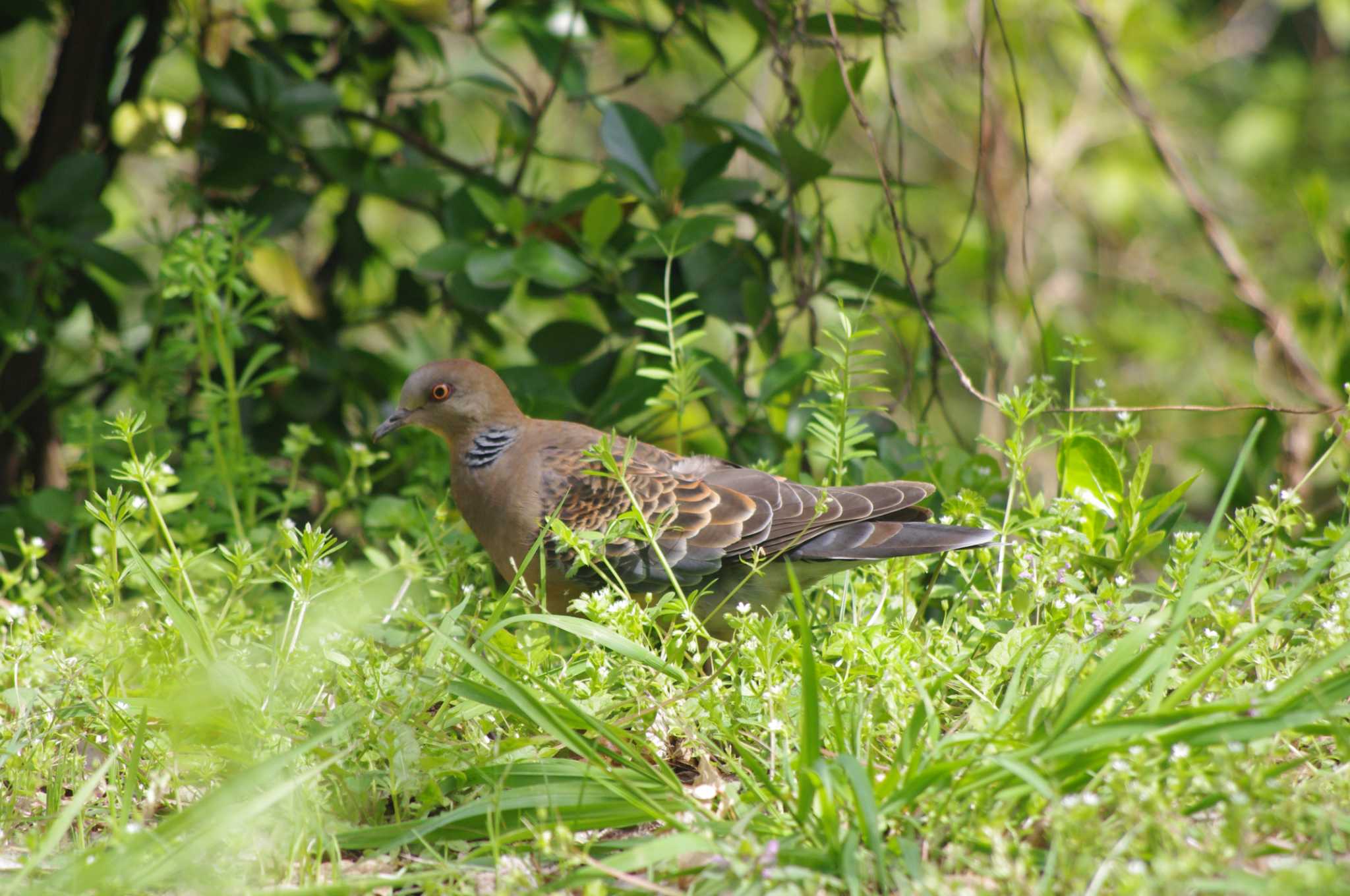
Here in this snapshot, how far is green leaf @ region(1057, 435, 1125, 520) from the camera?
2611mm

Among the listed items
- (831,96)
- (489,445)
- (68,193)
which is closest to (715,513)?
(489,445)

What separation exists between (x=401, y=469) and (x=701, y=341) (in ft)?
5.13

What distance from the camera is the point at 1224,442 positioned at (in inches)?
163

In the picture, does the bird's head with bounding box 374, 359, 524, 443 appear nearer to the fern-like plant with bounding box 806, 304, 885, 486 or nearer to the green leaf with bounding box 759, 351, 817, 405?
the green leaf with bounding box 759, 351, 817, 405

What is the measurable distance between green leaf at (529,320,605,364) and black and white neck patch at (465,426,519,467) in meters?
0.38

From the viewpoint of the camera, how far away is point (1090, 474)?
2.67 metres

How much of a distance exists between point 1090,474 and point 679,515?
941 mm

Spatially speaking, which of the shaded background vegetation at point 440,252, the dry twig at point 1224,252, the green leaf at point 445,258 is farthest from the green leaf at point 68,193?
the dry twig at point 1224,252

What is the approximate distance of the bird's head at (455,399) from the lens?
333 cm

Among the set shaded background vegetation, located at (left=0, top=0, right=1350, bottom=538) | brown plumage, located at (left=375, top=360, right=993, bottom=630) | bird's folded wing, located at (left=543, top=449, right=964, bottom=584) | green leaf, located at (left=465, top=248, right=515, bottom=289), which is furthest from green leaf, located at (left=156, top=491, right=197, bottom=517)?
green leaf, located at (left=465, top=248, right=515, bottom=289)

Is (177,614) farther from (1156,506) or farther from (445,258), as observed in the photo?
(1156,506)

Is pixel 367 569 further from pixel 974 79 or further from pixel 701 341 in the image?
pixel 974 79

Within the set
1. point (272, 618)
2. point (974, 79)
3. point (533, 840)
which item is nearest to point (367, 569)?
point (272, 618)

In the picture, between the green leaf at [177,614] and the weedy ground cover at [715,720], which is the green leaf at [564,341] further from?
the green leaf at [177,614]
